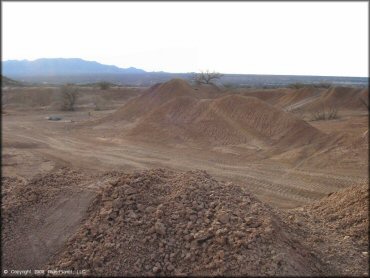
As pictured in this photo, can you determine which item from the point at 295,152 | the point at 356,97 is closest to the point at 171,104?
the point at 295,152

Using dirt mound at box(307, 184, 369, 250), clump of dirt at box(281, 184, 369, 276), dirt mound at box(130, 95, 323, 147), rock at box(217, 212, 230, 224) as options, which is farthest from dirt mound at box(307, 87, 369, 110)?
rock at box(217, 212, 230, 224)

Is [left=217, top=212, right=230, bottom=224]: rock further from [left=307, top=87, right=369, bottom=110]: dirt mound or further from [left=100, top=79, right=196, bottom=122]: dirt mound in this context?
[left=307, top=87, right=369, bottom=110]: dirt mound

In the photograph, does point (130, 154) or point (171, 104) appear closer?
point (130, 154)

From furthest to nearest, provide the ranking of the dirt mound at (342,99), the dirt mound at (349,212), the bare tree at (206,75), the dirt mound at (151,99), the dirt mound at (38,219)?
the bare tree at (206,75), the dirt mound at (342,99), the dirt mound at (151,99), the dirt mound at (349,212), the dirt mound at (38,219)

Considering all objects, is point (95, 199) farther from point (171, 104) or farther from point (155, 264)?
point (171, 104)

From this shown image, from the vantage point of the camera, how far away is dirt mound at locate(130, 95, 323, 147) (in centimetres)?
1774

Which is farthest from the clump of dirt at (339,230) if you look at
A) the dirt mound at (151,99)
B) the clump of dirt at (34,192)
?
the dirt mound at (151,99)

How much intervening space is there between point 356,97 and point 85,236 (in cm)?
3399

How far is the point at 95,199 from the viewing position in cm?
646

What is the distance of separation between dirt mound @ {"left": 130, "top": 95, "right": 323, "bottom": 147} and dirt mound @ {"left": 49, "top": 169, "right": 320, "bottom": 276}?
1161cm

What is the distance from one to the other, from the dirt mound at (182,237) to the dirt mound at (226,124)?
11.6 m

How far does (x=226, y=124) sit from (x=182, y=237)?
14.5 metres

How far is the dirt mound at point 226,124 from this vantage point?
58.2 ft

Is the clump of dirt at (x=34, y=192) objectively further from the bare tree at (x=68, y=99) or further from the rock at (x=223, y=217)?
the bare tree at (x=68, y=99)
